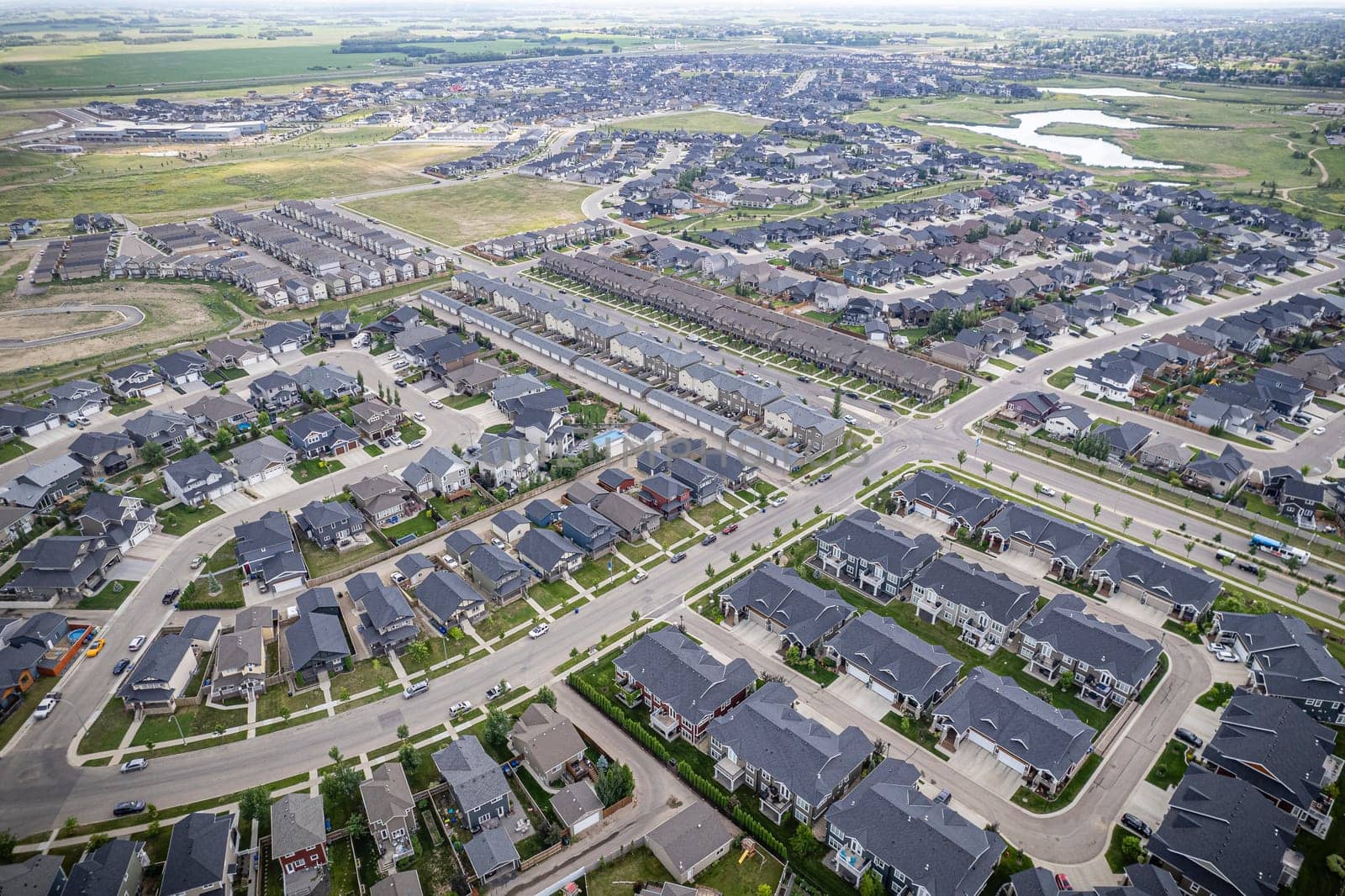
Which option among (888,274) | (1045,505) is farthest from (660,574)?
(888,274)

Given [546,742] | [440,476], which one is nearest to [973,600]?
[546,742]

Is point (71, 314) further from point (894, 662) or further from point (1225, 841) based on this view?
point (1225, 841)

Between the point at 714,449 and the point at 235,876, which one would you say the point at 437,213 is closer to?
the point at 714,449

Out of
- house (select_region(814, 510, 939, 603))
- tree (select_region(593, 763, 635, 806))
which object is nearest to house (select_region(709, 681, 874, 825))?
tree (select_region(593, 763, 635, 806))

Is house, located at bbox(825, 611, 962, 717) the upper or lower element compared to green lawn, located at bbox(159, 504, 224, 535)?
upper

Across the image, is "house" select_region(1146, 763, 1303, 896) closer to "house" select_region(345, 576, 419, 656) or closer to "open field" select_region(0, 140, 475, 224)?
"house" select_region(345, 576, 419, 656)

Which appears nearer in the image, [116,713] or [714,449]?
[116,713]
